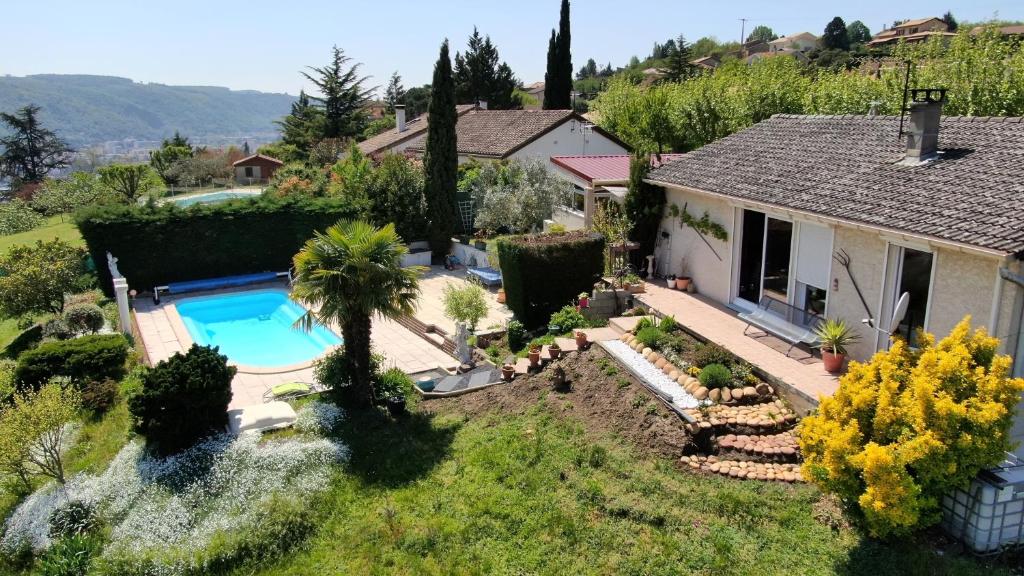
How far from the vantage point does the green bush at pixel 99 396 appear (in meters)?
15.9

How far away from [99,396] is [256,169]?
54.0m

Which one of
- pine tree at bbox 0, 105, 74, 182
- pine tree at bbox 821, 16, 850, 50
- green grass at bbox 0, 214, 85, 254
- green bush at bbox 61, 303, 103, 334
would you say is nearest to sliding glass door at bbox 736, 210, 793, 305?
green bush at bbox 61, 303, 103, 334

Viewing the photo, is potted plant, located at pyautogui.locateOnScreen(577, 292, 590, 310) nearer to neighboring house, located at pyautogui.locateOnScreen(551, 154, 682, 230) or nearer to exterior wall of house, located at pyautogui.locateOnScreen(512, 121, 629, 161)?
neighboring house, located at pyautogui.locateOnScreen(551, 154, 682, 230)

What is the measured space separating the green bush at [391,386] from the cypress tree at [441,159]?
16.1 m

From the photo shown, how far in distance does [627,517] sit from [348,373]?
25.3 feet

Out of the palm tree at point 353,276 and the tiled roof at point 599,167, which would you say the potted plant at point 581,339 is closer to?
the palm tree at point 353,276

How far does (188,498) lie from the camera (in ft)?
36.8

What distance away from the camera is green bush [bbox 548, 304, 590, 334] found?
18.4 meters

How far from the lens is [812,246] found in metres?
14.6

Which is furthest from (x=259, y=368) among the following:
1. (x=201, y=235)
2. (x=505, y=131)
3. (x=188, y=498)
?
(x=505, y=131)

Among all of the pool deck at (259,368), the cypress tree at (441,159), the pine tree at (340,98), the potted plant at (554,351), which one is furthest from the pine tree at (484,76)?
the potted plant at (554,351)

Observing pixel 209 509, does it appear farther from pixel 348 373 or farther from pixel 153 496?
pixel 348 373

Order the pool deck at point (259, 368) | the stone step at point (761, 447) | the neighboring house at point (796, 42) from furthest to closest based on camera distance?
the neighboring house at point (796, 42), the pool deck at point (259, 368), the stone step at point (761, 447)

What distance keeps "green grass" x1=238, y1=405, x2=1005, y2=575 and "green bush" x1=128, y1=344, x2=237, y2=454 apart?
3137 millimetres
